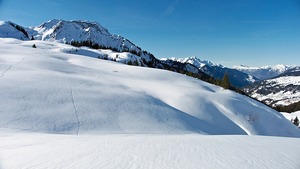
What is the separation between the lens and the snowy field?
802cm

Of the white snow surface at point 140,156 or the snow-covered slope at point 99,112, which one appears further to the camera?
the snow-covered slope at point 99,112

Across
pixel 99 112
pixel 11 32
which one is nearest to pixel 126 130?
pixel 99 112

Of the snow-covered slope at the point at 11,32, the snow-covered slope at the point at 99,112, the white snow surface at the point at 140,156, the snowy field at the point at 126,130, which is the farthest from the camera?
the snow-covered slope at the point at 11,32

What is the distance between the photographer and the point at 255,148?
10.3 meters

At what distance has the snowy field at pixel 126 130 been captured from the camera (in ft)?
26.3

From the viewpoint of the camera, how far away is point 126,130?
19.7 meters

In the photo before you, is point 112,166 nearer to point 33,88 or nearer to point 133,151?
point 133,151

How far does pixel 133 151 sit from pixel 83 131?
9687mm

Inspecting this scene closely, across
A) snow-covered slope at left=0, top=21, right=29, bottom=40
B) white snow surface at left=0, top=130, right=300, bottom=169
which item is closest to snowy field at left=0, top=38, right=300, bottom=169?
white snow surface at left=0, top=130, right=300, bottom=169

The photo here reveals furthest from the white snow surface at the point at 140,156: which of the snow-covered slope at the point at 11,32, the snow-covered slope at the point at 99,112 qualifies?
the snow-covered slope at the point at 11,32

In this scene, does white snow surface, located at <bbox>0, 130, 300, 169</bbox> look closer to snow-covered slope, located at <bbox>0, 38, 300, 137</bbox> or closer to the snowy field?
the snowy field

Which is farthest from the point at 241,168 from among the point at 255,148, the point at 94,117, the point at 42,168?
the point at 94,117

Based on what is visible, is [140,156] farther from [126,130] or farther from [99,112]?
[99,112]

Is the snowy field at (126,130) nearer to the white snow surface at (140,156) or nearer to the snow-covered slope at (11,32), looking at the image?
the white snow surface at (140,156)
